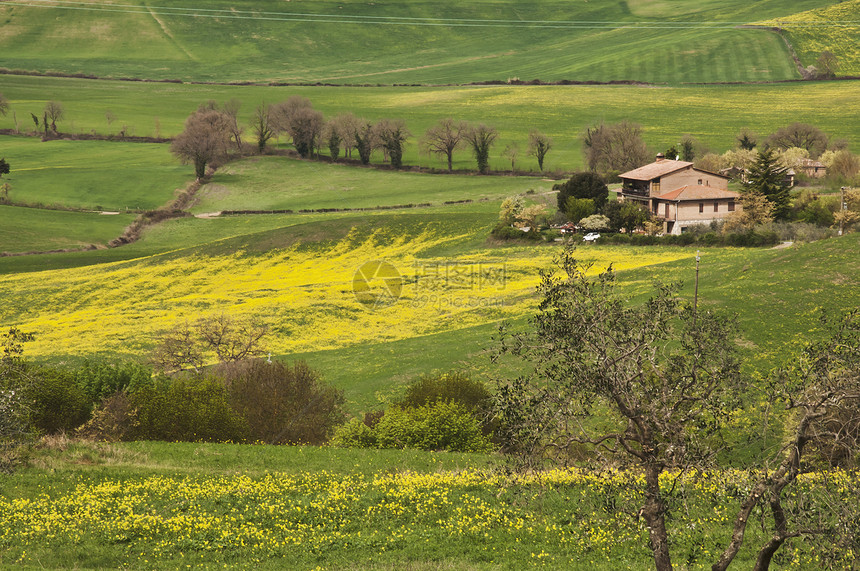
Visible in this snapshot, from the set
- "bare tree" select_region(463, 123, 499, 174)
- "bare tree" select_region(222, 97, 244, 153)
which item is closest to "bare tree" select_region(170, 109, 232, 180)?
"bare tree" select_region(222, 97, 244, 153)

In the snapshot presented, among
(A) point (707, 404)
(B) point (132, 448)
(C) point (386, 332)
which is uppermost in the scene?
(A) point (707, 404)

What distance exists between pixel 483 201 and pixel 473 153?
115 feet

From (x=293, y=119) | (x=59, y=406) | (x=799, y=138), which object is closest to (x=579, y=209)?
(x=799, y=138)

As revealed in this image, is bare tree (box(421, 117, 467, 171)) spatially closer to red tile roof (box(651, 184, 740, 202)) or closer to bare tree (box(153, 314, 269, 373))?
red tile roof (box(651, 184, 740, 202))

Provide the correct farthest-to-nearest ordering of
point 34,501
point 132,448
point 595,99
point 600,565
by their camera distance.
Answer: point 595,99, point 132,448, point 34,501, point 600,565

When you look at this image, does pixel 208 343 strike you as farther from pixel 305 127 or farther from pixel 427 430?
pixel 305 127

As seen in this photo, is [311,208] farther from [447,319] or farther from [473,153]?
[447,319]

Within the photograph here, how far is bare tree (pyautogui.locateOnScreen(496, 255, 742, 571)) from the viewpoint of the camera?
672 inches

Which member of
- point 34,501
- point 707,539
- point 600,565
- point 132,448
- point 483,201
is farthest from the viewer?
point 483,201

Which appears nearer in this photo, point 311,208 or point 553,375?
point 553,375

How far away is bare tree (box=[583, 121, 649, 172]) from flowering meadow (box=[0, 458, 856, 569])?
353 feet

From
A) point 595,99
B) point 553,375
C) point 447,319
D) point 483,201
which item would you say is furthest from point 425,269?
point 595,99

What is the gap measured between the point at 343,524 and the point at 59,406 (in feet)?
67.6

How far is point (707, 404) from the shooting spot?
55.2 ft
